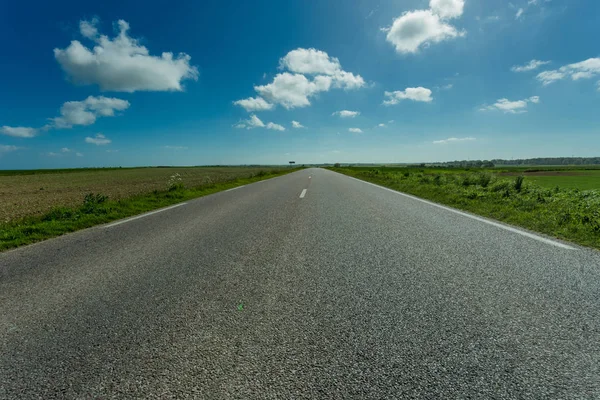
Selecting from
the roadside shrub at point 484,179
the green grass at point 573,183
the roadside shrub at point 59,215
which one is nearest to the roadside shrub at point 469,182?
the roadside shrub at point 484,179

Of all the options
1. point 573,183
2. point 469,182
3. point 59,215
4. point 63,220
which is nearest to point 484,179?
point 469,182

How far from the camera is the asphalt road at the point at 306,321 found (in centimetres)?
157

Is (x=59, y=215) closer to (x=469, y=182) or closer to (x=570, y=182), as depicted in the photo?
(x=469, y=182)

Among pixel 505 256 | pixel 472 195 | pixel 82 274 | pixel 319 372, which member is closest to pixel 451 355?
pixel 319 372

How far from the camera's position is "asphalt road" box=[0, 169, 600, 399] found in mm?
1568

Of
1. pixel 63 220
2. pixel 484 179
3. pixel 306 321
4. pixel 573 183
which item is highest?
pixel 484 179

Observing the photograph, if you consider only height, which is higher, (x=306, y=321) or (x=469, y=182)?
(x=469, y=182)

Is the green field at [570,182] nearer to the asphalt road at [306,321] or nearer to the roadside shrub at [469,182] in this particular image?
the roadside shrub at [469,182]

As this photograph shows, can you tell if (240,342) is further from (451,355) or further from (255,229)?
(255,229)

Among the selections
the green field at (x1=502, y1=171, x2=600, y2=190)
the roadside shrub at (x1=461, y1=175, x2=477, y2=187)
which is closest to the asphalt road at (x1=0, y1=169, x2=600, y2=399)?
the roadside shrub at (x1=461, y1=175, x2=477, y2=187)

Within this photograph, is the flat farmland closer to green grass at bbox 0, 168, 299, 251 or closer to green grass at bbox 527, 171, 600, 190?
green grass at bbox 0, 168, 299, 251

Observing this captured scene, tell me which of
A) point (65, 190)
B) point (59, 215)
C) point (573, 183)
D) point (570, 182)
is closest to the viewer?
point (59, 215)

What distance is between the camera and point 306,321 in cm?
219

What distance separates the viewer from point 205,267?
3479mm
